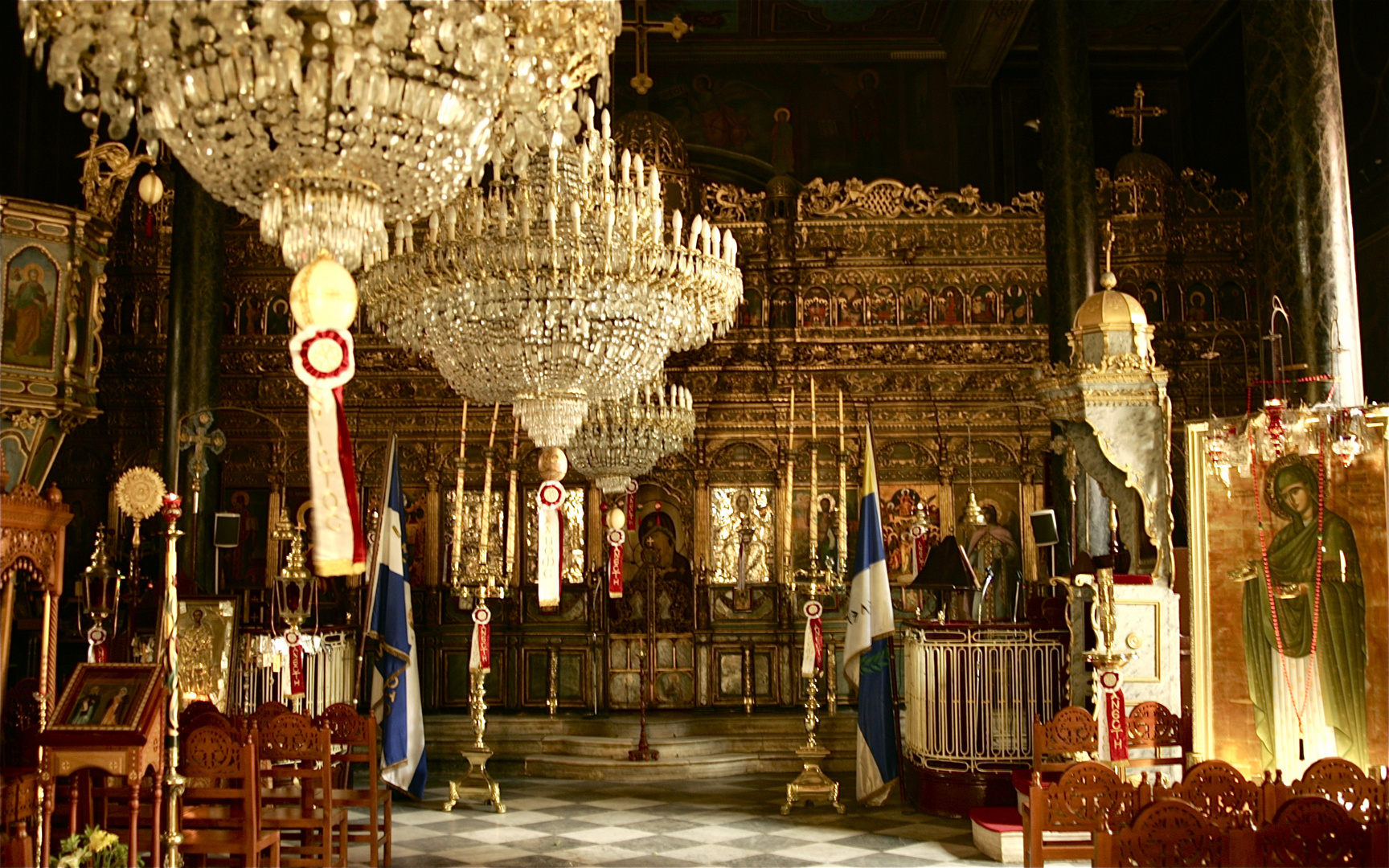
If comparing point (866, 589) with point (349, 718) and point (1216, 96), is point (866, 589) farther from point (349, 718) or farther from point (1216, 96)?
point (1216, 96)

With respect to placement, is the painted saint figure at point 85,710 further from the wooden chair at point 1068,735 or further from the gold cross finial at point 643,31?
the gold cross finial at point 643,31

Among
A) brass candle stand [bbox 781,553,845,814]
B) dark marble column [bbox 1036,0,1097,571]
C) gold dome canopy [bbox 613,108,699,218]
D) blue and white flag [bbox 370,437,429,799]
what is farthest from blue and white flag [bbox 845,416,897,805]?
gold dome canopy [bbox 613,108,699,218]

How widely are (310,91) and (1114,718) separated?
17.6ft

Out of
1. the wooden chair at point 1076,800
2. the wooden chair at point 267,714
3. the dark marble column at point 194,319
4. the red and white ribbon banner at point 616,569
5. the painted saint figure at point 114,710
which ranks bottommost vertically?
the wooden chair at point 1076,800

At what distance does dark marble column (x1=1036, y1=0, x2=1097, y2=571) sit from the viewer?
1198cm

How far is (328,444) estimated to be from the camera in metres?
4.14

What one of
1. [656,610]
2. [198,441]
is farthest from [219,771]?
[656,610]

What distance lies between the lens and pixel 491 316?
7.07m

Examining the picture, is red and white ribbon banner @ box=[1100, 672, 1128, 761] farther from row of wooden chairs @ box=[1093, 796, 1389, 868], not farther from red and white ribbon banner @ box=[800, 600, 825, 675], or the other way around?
red and white ribbon banner @ box=[800, 600, 825, 675]

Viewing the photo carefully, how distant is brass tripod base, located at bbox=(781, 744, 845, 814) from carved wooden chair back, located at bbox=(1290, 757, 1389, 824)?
428 cm

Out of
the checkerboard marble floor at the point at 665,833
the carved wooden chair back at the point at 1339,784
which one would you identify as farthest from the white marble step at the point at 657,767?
the carved wooden chair back at the point at 1339,784

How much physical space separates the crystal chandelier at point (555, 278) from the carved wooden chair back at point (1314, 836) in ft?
13.6

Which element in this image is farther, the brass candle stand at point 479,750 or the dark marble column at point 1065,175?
the dark marble column at point 1065,175

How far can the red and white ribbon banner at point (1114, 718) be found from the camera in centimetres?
673
